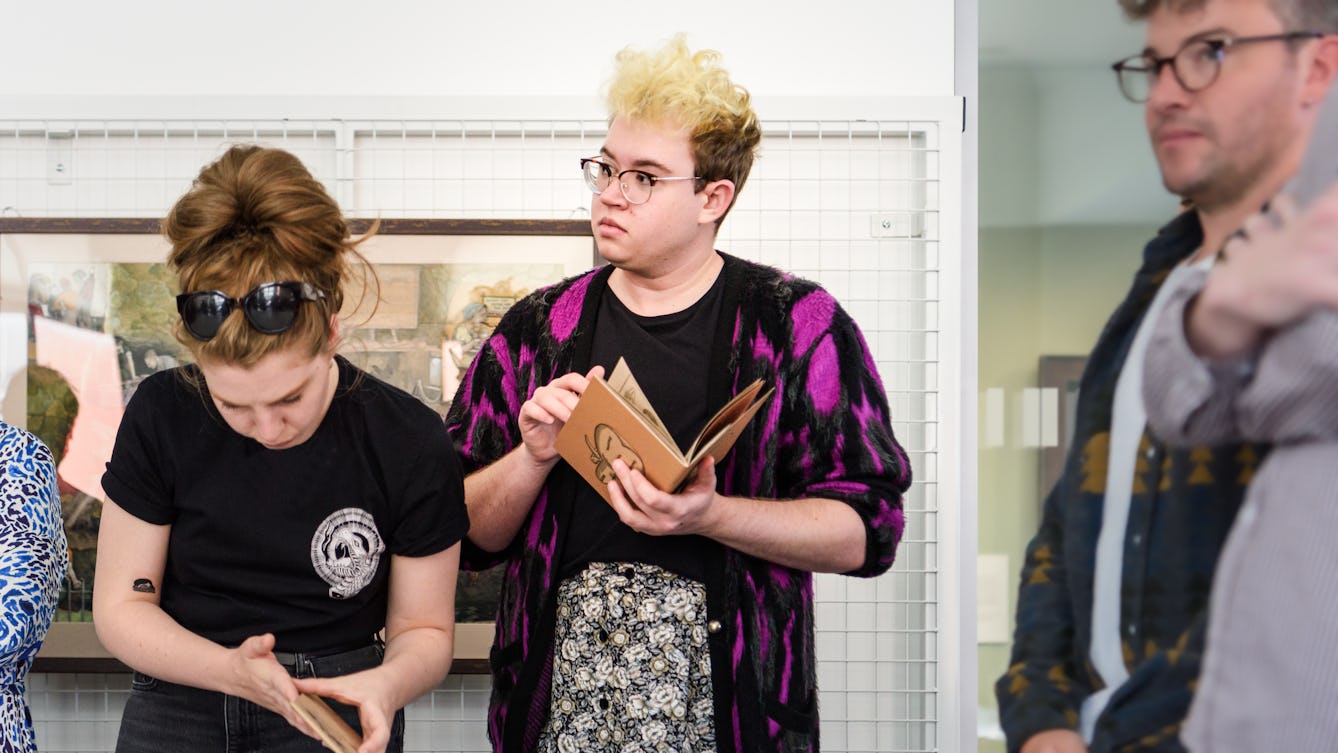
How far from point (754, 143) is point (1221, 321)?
47.4 inches

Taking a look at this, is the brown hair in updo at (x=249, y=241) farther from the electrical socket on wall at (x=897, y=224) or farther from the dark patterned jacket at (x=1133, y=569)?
the electrical socket on wall at (x=897, y=224)

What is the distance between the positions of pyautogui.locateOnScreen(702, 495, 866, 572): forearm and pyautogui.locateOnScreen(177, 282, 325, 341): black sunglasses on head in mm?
568

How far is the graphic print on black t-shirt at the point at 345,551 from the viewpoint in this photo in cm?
150

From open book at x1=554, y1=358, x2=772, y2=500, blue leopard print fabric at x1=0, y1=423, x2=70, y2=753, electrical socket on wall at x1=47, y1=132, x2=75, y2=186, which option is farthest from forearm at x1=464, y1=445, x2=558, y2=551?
electrical socket on wall at x1=47, y1=132, x2=75, y2=186

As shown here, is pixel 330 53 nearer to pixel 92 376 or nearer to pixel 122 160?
pixel 122 160

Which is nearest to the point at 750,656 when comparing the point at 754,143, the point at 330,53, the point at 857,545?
the point at 857,545

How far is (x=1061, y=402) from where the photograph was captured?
2.50 ft

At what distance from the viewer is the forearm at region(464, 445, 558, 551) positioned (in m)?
1.60

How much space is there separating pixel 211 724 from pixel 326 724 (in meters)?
0.28

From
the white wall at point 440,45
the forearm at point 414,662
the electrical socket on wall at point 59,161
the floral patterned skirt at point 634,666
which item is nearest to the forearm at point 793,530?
the floral patterned skirt at point 634,666

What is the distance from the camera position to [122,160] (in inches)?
99.7

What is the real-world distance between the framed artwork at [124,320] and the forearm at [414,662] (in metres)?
0.93

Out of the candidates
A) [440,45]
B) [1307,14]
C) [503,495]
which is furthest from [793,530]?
[440,45]

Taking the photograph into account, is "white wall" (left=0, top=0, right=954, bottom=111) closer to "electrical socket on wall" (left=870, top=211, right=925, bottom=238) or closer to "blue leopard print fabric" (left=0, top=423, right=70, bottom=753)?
"electrical socket on wall" (left=870, top=211, right=925, bottom=238)
